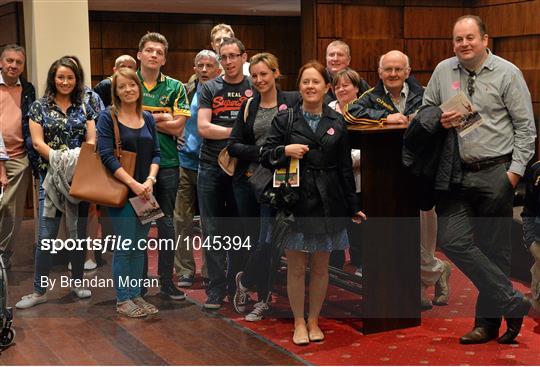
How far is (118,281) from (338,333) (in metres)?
1.25

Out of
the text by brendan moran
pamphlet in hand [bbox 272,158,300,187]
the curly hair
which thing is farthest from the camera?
the curly hair

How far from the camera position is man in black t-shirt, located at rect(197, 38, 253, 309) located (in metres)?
4.80

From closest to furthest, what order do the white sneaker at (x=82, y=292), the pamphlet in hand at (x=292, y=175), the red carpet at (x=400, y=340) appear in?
the red carpet at (x=400, y=340)
the pamphlet in hand at (x=292, y=175)
the white sneaker at (x=82, y=292)

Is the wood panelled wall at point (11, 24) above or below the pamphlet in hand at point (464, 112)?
above

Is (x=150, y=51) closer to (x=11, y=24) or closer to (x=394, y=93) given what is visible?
(x=394, y=93)

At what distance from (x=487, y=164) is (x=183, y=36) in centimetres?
697

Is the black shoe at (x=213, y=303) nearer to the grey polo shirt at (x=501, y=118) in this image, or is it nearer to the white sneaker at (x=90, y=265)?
the white sneaker at (x=90, y=265)

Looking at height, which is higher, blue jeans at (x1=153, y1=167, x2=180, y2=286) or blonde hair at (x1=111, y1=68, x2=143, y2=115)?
blonde hair at (x1=111, y1=68, x2=143, y2=115)

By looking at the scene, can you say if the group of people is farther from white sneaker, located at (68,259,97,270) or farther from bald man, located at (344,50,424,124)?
white sneaker, located at (68,259,97,270)

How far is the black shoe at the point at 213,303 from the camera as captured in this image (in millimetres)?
4848

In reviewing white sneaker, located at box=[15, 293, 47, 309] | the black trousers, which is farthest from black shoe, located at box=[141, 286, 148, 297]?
the black trousers

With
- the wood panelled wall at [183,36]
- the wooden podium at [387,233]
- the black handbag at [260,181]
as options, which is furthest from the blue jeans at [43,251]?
the wood panelled wall at [183,36]

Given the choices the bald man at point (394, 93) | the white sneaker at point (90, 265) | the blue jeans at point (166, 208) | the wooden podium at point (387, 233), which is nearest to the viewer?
the wooden podium at point (387, 233)

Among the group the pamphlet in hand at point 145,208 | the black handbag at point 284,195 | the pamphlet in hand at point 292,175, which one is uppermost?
the pamphlet in hand at point 292,175
